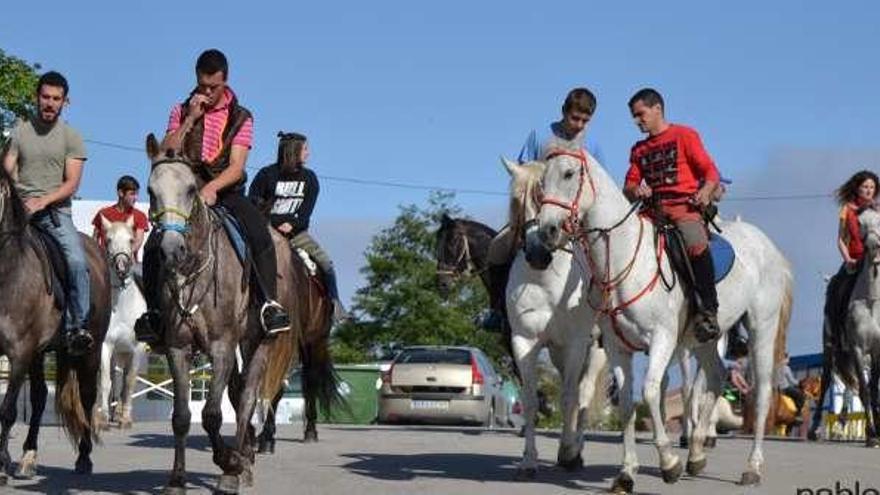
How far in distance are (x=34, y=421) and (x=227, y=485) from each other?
9.99 ft

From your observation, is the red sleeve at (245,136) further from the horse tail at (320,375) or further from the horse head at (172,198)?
Answer: the horse tail at (320,375)

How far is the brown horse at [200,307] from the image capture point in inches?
518

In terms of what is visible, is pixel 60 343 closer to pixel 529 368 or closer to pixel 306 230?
pixel 529 368

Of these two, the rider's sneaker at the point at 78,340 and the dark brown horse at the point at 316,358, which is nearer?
the rider's sneaker at the point at 78,340

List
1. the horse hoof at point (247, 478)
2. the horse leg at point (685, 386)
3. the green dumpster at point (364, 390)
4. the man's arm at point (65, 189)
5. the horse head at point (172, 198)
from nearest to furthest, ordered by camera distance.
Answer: the horse head at point (172, 198), the horse hoof at point (247, 478), the man's arm at point (65, 189), the horse leg at point (685, 386), the green dumpster at point (364, 390)

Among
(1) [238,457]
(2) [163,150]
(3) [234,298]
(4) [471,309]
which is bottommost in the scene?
(1) [238,457]

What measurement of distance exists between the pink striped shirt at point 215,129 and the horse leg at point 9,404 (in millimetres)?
2111

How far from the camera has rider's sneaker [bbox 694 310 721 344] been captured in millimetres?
14883

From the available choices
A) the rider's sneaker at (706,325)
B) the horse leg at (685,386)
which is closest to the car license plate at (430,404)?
the horse leg at (685,386)

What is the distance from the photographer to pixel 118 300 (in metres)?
25.2

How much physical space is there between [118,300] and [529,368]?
10446mm

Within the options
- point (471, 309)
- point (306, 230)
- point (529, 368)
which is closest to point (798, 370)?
point (471, 309)

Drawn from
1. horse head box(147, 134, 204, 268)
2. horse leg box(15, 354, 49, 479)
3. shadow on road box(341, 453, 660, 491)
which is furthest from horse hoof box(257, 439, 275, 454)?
horse head box(147, 134, 204, 268)

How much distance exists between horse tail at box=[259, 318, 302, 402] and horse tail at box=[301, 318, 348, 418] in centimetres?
415
